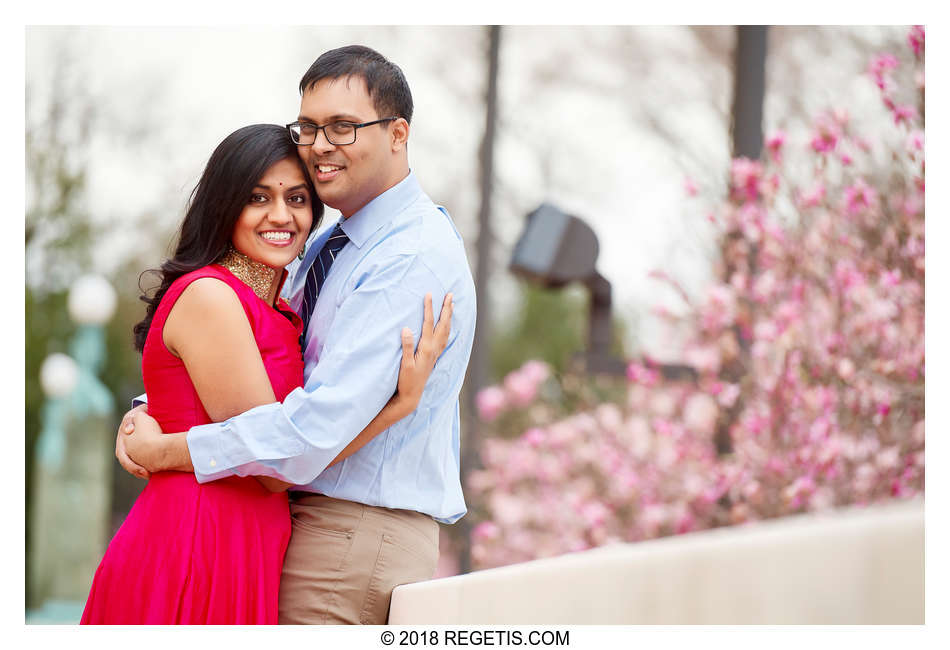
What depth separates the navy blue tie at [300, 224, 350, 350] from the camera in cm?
227

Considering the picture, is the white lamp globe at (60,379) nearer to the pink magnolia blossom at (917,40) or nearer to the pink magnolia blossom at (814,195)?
the pink magnolia blossom at (814,195)

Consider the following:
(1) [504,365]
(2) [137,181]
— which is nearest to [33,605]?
(2) [137,181]

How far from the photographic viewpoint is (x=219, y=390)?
6.49ft

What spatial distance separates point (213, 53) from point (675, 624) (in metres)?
5.97

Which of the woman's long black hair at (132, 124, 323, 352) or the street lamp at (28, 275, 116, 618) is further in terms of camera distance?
the street lamp at (28, 275, 116, 618)

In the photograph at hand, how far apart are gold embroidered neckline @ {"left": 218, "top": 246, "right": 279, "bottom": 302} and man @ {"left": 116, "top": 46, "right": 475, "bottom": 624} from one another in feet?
0.41

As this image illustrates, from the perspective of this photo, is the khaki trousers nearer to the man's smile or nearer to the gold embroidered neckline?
the gold embroidered neckline

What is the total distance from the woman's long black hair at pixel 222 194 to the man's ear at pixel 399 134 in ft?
0.79

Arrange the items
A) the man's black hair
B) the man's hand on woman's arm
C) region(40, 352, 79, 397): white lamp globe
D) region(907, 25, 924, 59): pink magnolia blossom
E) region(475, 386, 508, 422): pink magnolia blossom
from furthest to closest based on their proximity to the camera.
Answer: region(40, 352, 79, 397): white lamp globe < region(475, 386, 508, 422): pink magnolia blossom < region(907, 25, 924, 59): pink magnolia blossom < the man's black hair < the man's hand on woman's arm

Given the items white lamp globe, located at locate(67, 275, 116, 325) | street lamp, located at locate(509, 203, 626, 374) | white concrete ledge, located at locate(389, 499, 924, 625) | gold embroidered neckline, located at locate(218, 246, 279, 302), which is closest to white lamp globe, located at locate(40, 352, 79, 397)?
white lamp globe, located at locate(67, 275, 116, 325)

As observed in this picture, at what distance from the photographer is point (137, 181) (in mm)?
7590

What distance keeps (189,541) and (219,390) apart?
0.99 feet

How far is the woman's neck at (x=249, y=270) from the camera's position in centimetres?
214
